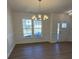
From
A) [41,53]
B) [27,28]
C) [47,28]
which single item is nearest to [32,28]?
[27,28]

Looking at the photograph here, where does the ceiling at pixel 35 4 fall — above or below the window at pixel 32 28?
above

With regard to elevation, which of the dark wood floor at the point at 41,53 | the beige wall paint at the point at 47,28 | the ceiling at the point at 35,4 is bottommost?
the dark wood floor at the point at 41,53

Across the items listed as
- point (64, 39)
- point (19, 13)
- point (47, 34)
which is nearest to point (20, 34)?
point (19, 13)

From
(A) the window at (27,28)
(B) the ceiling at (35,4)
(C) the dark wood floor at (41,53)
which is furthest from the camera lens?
(A) the window at (27,28)

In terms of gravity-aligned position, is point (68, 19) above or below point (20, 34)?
above

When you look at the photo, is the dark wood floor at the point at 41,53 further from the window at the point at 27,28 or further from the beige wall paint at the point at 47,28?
the window at the point at 27,28

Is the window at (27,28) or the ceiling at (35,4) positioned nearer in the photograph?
the ceiling at (35,4)

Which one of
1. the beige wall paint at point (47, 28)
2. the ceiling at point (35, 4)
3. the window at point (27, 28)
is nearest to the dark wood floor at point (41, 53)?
the beige wall paint at point (47, 28)

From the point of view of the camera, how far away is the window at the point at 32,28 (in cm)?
900

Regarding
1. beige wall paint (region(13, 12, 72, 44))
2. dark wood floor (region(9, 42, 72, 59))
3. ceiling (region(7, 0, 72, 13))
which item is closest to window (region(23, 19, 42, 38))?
beige wall paint (region(13, 12, 72, 44))
